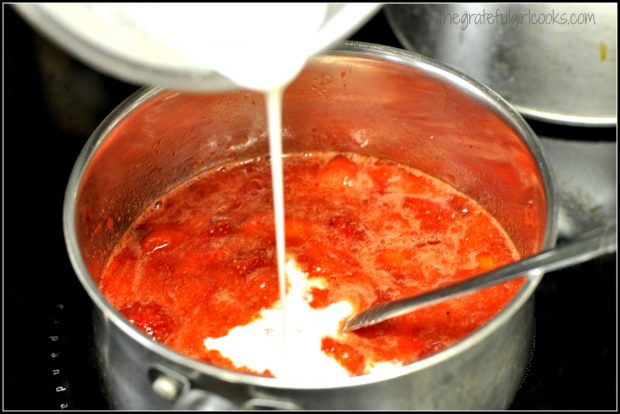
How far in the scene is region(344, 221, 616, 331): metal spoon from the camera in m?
0.94

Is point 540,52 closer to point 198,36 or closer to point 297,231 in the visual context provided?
point 297,231

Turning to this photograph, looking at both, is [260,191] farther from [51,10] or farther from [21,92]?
[51,10]

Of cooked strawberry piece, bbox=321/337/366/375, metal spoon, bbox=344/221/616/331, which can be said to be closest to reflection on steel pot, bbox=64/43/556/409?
metal spoon, bbox=344/221/616/331

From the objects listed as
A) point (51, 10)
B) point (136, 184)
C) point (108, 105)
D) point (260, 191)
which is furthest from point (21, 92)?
point (51, 10)

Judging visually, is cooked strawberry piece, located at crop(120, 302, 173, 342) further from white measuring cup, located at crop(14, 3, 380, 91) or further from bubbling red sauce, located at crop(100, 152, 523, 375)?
white measuring cup, located at crop(14, 3, 380, 91)

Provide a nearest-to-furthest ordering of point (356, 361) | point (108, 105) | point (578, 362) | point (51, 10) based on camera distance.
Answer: point (51, 10) → point (356, 361) → point (578, 362) → point (108, 105)

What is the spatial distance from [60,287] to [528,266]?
729mm

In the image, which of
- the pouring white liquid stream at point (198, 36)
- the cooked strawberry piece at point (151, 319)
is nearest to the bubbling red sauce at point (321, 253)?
the cooked strawberry piece at point (151, 319)

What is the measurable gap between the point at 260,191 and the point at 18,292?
40 centimetres

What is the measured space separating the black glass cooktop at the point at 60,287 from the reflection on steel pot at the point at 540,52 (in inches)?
2.1

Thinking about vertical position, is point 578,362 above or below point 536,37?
below

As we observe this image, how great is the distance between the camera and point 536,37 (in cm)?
149

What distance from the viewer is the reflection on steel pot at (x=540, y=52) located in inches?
57.7

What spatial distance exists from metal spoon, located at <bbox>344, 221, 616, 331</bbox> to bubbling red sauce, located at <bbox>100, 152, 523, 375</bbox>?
0.09 meters
